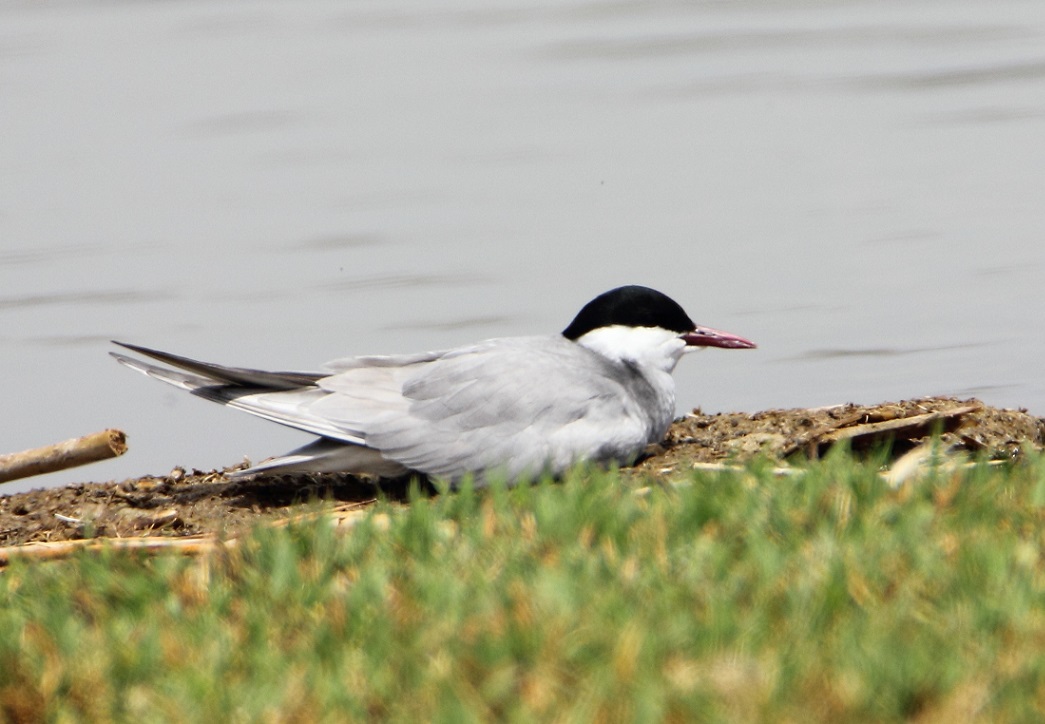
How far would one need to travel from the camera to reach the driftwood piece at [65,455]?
5.83 m

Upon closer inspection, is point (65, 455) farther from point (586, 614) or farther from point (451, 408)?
point (586, 614)

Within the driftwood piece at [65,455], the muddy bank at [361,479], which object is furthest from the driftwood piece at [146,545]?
the driftwood piece at [65,455]

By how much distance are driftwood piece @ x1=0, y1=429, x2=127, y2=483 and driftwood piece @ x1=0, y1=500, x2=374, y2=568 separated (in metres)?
0.67

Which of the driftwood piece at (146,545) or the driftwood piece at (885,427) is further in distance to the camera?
the driftwood piece at (885,427)

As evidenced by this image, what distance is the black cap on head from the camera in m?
6.71

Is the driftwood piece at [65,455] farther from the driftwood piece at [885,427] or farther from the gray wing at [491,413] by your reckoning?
the driftwood piece at [885,427]

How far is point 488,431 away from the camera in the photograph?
5.95m

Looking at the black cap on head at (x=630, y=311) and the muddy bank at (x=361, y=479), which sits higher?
the black cap on head at (x=630, y=311)

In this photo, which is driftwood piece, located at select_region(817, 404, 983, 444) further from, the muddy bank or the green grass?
the green grass

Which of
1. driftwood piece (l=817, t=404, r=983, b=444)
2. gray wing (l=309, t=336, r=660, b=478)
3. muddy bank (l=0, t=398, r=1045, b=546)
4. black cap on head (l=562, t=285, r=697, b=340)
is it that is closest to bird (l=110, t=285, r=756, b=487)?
gray wing (l=309, t=336, r=660, b=478)

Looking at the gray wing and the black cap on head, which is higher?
the black cap on head

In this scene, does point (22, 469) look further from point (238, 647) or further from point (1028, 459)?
point (1028, 459)

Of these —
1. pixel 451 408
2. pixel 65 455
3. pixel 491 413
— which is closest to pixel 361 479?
pixel 451 408

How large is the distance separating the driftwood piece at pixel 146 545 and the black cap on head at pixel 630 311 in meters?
1.84
